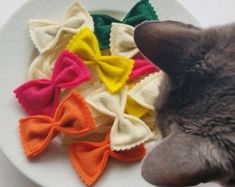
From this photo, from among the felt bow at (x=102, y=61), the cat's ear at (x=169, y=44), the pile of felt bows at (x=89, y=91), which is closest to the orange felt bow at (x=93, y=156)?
the pile of felt bows at (x=89, y=91)

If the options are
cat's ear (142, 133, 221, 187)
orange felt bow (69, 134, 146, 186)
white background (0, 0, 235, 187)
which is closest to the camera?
cat's ear (142, 133, 221, 187)

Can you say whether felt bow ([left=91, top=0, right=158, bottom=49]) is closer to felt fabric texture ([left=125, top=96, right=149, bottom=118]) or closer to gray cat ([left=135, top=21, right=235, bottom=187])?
felt fabric texture ([left=125, top=96, right=149, bottom=118])

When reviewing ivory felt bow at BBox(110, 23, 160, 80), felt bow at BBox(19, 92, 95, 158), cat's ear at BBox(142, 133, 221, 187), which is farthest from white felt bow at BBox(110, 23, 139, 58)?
cat's ear at BBox(142, 133, 221, 187)

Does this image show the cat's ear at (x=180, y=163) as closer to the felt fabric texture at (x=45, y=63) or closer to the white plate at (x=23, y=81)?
the white plate at (x=23, y=81)

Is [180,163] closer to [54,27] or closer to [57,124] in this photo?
[57,124]

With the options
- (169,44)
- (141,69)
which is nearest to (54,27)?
(141,69)

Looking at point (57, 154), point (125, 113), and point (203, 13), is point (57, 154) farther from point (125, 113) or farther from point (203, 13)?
point (203, 13)
